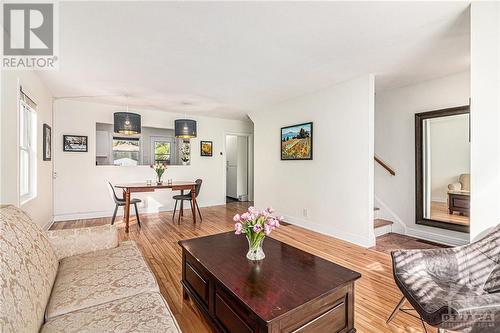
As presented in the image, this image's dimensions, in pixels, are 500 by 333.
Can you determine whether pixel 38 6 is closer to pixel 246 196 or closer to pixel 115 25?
pixel 115 25

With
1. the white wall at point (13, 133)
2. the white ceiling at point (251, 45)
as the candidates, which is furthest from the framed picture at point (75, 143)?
the white wall at point (13, 133)

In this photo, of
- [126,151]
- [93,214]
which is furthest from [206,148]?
[93,214]

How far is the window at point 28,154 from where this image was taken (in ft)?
9.52

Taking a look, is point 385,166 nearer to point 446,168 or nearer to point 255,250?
point 446,168

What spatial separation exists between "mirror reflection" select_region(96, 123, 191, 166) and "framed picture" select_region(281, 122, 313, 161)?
8.41 ft

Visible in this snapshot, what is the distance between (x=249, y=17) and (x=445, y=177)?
353 cm

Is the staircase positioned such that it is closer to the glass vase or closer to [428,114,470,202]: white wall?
[428,114,470,202]: white wall

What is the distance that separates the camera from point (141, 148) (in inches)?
204

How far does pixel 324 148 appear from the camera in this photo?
380 cm

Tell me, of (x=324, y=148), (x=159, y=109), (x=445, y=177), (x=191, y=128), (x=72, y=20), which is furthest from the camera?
(x=159, y=109)

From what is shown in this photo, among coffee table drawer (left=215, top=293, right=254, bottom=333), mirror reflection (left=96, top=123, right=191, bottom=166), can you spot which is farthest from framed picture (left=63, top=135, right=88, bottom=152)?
coffee table drawer (left=215, top=293, right=254, bottom=333)

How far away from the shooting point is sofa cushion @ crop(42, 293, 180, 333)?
1015mm

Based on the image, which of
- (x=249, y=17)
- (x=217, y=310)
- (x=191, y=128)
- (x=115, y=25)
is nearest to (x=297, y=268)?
(x=217, y=310)

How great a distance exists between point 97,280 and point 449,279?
2251mm
